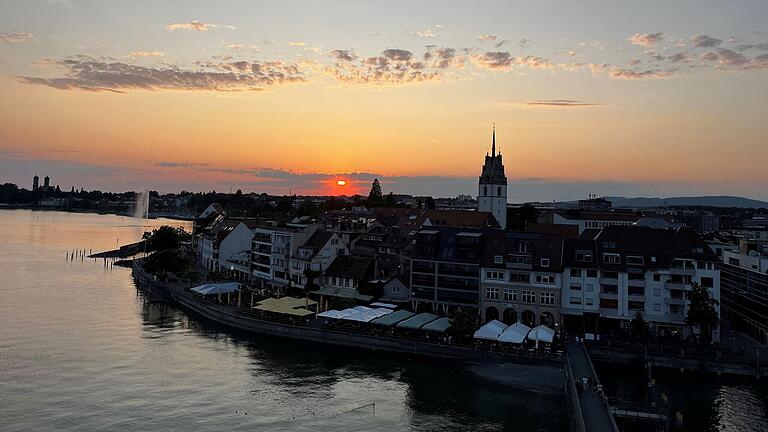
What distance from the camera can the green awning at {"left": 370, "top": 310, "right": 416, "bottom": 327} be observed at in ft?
146

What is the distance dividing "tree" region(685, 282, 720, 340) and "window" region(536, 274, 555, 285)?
9931 mm

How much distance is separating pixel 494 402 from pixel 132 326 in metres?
33.0

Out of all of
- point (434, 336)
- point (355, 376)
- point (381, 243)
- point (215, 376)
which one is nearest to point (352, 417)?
point (355, 376)

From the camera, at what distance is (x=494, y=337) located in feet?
131

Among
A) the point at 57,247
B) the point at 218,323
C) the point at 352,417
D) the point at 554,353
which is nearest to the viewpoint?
the point at 352,417

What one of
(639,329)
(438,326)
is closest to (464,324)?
(438,326)

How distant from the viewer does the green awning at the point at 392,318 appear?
44.6 meters

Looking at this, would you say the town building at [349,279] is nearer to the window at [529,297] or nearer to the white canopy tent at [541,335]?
the window at [529,297]

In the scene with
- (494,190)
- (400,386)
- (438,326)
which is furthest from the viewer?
(494,190)

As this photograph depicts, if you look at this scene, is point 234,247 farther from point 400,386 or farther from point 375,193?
point 375,193

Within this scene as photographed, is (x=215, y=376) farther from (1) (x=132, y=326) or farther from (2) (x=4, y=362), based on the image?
(1) (x=132, y=326)

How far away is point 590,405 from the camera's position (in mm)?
28812

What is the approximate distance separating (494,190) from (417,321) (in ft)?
164

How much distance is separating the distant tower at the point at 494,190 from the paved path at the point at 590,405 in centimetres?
5344
